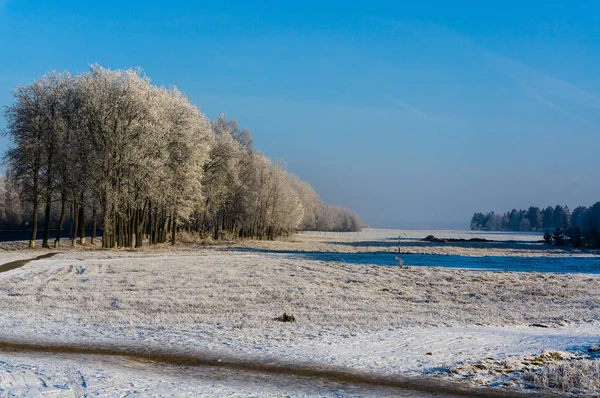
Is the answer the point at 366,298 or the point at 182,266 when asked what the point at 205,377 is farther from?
the point at 182,266

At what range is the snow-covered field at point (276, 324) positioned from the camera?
11.2 metres

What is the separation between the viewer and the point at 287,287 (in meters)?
25.3

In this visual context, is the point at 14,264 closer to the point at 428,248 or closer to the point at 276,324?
the point at 276,324

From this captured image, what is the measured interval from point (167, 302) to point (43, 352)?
7.74 meters

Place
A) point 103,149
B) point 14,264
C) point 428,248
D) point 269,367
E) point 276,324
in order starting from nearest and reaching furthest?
point 269,367, point 276,324, point 14,264, point 103,149, point 428,248

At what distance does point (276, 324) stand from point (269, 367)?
4.81 m

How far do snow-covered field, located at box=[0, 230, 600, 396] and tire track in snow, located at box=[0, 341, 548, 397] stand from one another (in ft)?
0.83

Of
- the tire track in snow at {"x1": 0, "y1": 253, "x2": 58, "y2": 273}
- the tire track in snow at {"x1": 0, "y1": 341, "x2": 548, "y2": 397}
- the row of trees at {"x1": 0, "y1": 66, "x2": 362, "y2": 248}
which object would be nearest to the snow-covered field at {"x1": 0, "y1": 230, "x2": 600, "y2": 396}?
the tire track in snow at {"x1": 0, "y1": 341, "x2": 548, "y2": 397}

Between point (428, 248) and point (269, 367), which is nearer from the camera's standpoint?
point (269, 367)

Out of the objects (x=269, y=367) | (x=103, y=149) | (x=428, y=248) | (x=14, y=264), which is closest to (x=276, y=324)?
(x=269, y=367)

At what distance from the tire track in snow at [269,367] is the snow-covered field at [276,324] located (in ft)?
0.83

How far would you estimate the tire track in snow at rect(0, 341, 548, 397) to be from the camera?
1076 cm

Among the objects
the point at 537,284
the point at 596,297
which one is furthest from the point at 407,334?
the point at 537,284

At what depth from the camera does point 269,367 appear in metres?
12.3
